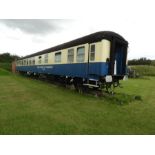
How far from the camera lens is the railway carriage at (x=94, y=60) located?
36.5 feet

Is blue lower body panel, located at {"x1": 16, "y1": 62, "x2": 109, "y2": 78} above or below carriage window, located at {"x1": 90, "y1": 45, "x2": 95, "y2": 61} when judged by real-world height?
below

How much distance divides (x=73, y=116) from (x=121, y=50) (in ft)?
21.3

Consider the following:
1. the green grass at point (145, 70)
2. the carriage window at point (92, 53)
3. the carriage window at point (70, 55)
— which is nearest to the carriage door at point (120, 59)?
the carriage window at point (92, 53)

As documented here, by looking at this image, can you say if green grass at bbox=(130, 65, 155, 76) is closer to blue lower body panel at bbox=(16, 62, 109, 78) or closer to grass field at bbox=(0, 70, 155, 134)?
blue lower body panel at bbox=(16, 62, 109, 78)

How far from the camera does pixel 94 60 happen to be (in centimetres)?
1162

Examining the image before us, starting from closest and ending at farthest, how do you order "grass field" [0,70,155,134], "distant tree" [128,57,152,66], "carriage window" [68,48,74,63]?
"grass field" [0,70,155,134], "carriage window" [68,48,74,63], "distant tree" [128,57,152,66]

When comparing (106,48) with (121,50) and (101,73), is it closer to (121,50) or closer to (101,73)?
(101,73)

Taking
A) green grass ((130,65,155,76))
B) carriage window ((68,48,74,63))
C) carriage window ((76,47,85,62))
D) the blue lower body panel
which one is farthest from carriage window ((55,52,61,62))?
green grass ((130,65,155,76))

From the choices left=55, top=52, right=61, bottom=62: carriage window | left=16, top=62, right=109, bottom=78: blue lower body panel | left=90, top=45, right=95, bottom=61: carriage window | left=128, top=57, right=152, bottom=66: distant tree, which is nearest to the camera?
left=16, top=62, right=109, bottom=78: blue lower body panel

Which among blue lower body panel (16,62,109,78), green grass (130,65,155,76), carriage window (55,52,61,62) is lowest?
green grass (130,65,155,76)

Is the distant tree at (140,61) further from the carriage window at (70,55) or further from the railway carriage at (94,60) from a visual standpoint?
the carriage window at (70,55)

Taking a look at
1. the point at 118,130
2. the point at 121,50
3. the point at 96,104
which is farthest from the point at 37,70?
the point at 118,130

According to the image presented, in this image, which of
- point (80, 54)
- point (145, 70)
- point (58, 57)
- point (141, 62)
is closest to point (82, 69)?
point (80, 54)

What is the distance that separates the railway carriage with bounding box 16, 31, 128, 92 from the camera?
11133 mm
